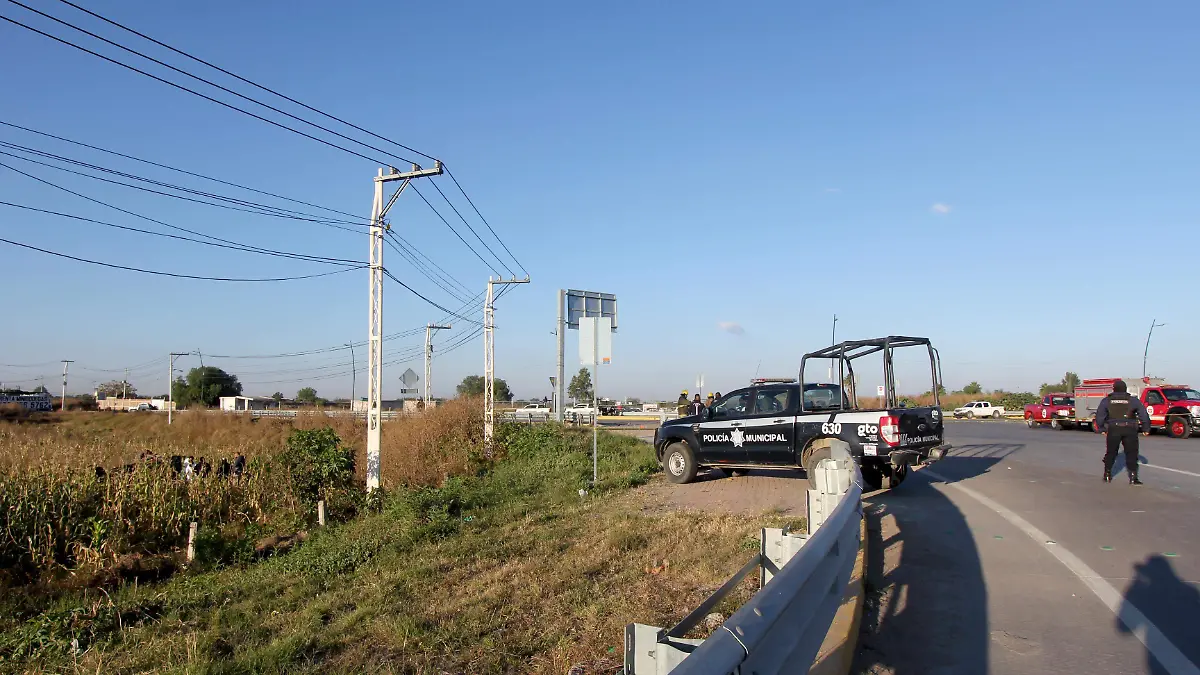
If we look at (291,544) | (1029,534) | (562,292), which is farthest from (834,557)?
(562,292)

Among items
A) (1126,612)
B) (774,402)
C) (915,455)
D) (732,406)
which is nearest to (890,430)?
→ (915,455)

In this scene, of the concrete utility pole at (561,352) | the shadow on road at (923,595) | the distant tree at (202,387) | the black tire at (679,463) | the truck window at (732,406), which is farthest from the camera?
the distant tree at (202,387)

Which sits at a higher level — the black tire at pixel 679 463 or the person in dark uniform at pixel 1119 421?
the person in dark uniform at pixel 1119 421

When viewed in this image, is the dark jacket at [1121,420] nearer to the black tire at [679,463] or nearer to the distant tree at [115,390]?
the black tire at [679,463]

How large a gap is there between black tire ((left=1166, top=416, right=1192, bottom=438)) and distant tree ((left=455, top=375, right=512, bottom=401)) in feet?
76.4

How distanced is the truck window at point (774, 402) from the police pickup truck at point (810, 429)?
0.06 feet

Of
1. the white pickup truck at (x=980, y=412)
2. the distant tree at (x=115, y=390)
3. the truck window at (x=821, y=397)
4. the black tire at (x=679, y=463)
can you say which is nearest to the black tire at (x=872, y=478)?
the truck window at (x=821, y=397)

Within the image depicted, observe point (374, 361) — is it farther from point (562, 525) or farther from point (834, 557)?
point (834, 557)

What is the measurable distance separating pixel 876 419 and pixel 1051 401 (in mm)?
28898

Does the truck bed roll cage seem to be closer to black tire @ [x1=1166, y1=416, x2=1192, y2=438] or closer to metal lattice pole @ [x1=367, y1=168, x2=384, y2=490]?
metal lattice pole @ [x1=367, y1=168, x2=384, y2=490]

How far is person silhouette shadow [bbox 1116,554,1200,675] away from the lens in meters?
4.59

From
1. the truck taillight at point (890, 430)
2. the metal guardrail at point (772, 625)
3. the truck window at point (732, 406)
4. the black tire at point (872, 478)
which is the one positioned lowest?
the black tire at point (872, 478)

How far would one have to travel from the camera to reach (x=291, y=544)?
1162 cm

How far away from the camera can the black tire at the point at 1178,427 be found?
2656cm
